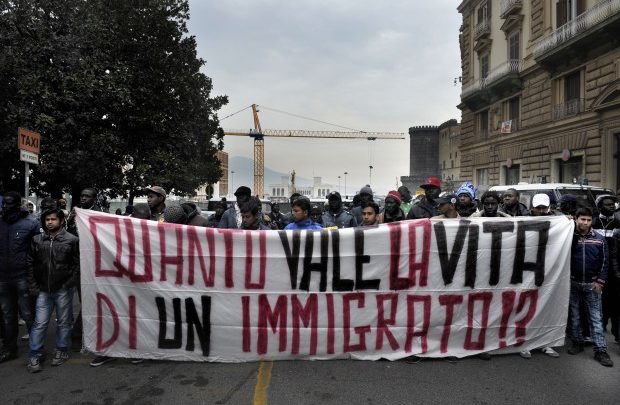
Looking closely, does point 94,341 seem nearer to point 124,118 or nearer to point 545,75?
point 124,118

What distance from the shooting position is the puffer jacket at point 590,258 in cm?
461

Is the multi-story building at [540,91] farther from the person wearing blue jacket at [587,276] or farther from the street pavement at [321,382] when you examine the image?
the street pavement at [321,382]

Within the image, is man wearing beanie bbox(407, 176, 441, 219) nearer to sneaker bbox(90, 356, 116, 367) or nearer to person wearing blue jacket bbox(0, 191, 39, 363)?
sneaker bbox(90, 356, 116, 367)

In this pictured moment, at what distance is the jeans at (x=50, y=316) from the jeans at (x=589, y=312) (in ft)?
17.3

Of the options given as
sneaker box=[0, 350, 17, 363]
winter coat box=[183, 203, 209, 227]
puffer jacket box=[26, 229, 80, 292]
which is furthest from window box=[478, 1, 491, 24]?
sneaker box=[0, 350, 17, 363]

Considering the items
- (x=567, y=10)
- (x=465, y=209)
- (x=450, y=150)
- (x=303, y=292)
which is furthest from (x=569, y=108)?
(x=450, y=150)

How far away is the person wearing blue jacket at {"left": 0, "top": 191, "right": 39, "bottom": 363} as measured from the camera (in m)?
4.52

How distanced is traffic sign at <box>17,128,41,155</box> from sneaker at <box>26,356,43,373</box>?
3894mm

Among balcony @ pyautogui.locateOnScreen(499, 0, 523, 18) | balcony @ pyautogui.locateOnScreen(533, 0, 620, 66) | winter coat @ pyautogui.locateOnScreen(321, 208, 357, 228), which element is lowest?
winter coat @ pyautogui.locateOnScreen(321, 208, 357, 228)

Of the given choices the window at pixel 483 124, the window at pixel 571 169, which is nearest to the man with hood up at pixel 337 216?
the window at pixel 571 169

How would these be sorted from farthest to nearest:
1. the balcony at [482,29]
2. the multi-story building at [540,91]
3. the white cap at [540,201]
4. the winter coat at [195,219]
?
1. the balcony at [482,29]
2. the multi-story building at [540,91]
3. the white cap at [540,201]
4. the winter coat at [195,219]

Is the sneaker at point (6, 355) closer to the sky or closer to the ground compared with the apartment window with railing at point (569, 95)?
closer to the ground

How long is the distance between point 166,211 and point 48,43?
34.0 feet

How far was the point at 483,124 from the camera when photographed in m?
28.8
